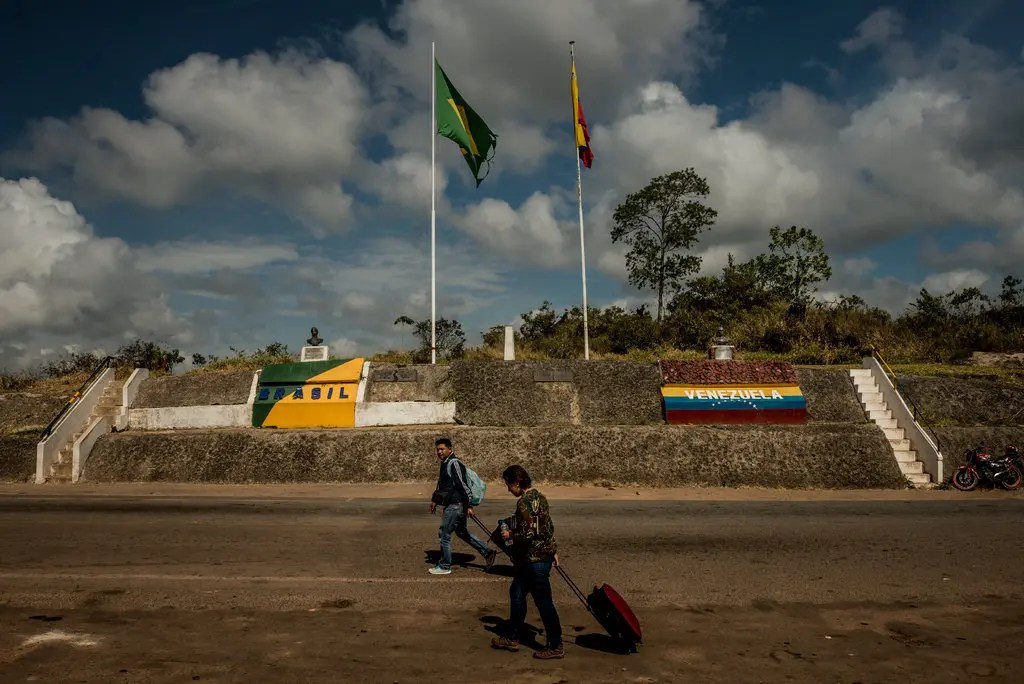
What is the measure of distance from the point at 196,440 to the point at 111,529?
7.00 meters

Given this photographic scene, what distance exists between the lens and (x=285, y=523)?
11938mm

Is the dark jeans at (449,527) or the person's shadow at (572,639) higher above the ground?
the dark jeans at (449,527)

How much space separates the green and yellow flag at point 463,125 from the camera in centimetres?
2133

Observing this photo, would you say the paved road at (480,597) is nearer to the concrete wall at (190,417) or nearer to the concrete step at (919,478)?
the concrete step at (919,478)

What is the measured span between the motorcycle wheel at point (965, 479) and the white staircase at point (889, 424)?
24.9 inches

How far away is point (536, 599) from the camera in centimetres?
611

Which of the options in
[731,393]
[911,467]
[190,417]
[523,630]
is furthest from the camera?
[190,417]

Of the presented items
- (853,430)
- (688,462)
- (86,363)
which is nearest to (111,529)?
(688,462)

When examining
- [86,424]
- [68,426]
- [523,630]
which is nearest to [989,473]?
[523,630]

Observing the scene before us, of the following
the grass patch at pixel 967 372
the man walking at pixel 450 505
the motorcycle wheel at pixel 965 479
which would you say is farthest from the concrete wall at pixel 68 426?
the grass patch at pixel 967 372

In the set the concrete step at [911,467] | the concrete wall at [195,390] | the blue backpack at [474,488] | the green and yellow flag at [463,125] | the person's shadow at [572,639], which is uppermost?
the green and yellow flag at [463,125]

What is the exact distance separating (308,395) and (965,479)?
16677mm

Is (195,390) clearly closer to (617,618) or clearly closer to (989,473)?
(617,618)

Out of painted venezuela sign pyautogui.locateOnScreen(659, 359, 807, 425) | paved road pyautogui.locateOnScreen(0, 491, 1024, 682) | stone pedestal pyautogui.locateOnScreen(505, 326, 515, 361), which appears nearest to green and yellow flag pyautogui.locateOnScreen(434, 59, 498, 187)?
stone pedestal pyautogui.locateOnScreen(505, 326, 515, 361)
